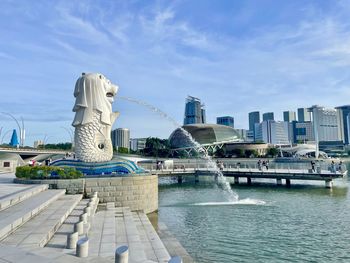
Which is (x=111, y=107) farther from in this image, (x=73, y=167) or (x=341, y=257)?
(x=341, y=257)

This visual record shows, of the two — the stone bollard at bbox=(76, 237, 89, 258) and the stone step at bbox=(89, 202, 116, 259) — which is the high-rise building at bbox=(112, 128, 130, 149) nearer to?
the stone step at bbox=(89, 202, 116, 259)

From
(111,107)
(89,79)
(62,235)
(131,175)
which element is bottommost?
(62,235)

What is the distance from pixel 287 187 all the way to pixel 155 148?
73.7m

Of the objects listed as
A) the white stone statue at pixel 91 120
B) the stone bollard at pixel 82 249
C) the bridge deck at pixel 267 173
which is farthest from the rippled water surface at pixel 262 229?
the bridge deck at pixel 267 173

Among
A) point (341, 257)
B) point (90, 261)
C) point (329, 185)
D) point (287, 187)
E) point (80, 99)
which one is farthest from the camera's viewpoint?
point (287, 187)

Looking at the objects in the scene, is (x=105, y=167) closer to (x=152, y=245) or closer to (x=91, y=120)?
(x=91, y=120)

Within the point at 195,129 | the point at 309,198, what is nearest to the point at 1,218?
the point at 309,198

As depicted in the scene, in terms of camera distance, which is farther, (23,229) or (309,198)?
(309,198)

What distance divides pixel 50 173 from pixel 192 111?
17208 centimetres

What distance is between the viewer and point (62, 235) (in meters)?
9.43

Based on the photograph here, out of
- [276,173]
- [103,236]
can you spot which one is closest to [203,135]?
[276,173]

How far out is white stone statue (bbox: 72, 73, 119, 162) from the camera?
21.0 m

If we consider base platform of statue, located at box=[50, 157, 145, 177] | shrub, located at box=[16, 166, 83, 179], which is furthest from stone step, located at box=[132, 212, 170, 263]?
base platform of statue, located at box=[50, 157, 145, 177]

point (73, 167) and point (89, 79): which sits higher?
point (89, 79)
